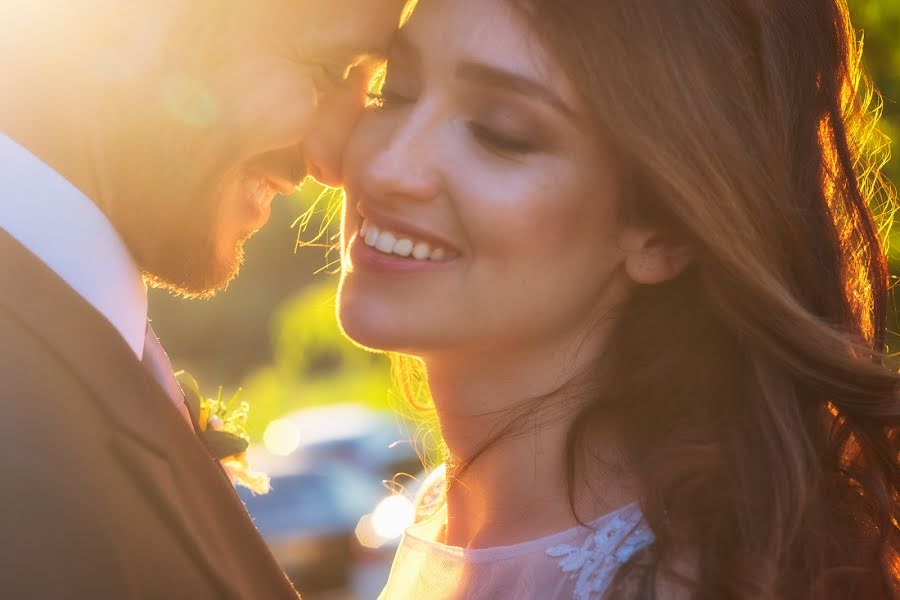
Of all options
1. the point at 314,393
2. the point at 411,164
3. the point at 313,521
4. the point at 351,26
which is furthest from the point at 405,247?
the point at 314,393

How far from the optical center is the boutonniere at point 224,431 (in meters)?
3.27

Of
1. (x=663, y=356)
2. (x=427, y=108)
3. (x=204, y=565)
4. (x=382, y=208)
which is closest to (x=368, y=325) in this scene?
(x=382, y=208)

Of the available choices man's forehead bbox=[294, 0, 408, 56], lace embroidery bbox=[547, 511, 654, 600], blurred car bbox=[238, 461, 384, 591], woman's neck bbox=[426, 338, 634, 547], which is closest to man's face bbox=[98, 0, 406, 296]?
man's forehead bbox=[294, 0, 408, 56]

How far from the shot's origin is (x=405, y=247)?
3.34 meters

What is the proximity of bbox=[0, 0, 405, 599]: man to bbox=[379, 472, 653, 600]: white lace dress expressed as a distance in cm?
69

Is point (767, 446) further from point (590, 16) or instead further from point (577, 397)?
point (590, 16)

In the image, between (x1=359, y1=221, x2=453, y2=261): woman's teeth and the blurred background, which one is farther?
the blurred background

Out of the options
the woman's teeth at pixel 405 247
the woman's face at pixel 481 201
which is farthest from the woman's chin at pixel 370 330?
the woman's teeth at pixel 405 247

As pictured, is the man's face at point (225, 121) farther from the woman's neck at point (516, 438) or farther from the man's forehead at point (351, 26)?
the woman's neck at point (516, 438)

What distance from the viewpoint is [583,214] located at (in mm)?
3271

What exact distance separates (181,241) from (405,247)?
1.97 ft

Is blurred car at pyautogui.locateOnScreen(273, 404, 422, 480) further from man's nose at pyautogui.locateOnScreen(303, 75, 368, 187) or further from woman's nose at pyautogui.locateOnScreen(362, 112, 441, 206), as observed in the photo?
woman's nose at pyautogui.locateOnScreen(362, 112, 441, 206)

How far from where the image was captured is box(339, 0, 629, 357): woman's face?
10.5ft

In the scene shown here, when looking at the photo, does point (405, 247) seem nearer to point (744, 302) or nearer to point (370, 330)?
point (370, 330)
